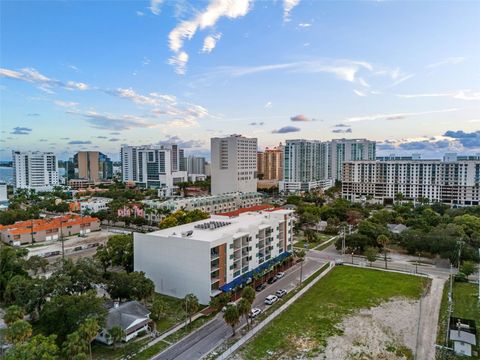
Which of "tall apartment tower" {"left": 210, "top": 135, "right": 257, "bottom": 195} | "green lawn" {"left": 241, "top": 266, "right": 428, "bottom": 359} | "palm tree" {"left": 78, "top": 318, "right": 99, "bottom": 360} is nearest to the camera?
"palm tree" {"left": 78, "top": 318, "right": 99, "bottom": 360}

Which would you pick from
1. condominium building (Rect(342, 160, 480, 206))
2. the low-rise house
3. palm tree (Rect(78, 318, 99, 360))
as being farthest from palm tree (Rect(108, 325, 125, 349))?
condominium building (Rect(342, 160, 480, 206))

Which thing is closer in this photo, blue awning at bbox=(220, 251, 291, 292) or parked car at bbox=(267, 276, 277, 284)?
blue awning at bbox=(220, 251, 291, 292)

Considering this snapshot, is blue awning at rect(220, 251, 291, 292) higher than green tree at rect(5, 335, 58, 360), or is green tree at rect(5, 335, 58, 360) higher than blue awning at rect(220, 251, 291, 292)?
green tree at rect(5, 335, 58, 360)

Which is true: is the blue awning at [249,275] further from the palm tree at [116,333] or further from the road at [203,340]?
the palm tree at [116,333]

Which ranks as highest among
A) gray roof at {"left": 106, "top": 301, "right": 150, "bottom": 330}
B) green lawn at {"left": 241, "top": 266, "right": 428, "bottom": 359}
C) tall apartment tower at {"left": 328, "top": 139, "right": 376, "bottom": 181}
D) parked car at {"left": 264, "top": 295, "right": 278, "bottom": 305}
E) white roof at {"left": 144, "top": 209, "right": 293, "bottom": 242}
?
tall apartment tower at {"left": 328, "top": 139, "right": 376, "bottom": 181}

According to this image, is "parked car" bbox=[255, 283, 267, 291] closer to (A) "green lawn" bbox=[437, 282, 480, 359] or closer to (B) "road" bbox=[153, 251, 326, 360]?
(B) "road" bbox=[153, 251, 326, 360]

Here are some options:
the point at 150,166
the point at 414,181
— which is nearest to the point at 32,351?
the point at 414,181

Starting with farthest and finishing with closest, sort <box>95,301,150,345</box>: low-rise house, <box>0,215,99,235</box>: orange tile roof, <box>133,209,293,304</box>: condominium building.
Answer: <box>0,215,99,235</box>: orange tile roof
<box>133,209,293,304</box>: condominium building
<box>95,301,150,345</box>: low-rise house
